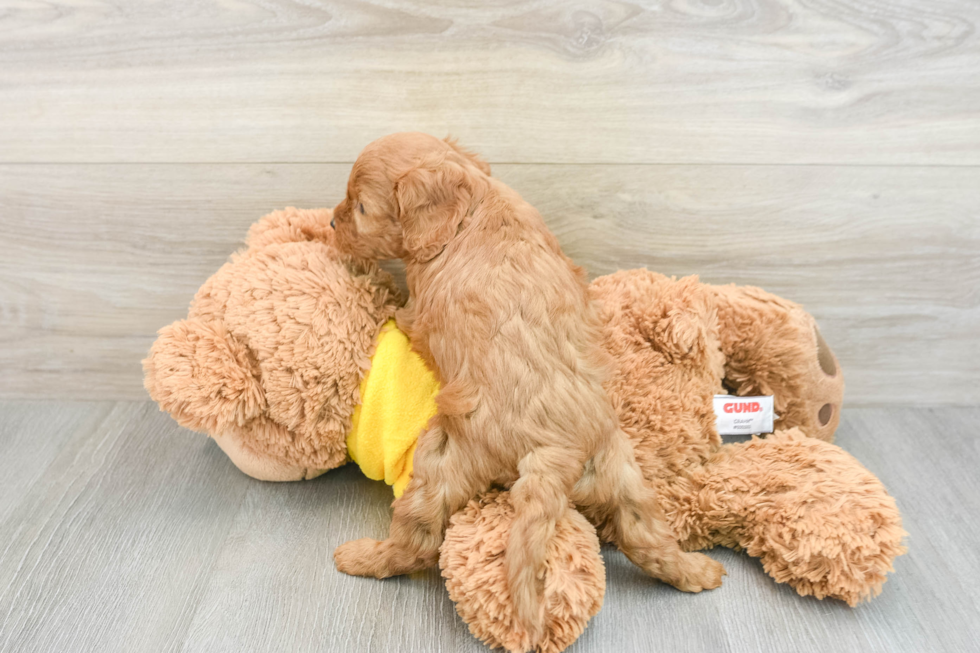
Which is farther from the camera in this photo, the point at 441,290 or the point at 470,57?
the point at 470,57

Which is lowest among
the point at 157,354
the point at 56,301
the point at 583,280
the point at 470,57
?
the point at 56,301

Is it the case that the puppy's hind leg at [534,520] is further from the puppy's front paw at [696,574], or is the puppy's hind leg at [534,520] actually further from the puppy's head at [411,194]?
the puppy's head at [411,194]

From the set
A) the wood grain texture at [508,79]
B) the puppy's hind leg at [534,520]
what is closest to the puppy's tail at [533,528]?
the puppy's hind leg at [534,520]

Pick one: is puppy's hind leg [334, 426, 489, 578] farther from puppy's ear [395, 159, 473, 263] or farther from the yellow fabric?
puppy's ear [395, 159, 473, 263]

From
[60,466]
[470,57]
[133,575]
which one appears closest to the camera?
[133,575]

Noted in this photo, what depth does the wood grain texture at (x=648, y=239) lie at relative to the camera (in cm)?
108

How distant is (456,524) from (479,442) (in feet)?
0.35

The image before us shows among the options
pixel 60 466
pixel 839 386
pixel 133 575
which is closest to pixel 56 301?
pixel 60 466

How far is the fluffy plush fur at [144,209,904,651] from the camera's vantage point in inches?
32.3

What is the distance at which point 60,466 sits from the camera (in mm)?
1104

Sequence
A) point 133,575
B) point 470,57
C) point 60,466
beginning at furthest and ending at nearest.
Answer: point 60,466 < point 470,57 < point 133,575

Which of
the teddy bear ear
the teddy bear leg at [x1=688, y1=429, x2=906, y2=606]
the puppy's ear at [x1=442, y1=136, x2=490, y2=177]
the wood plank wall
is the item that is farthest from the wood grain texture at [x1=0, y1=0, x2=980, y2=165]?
the teddy bear leg at [x1=688, y1=429, x2=906, y2=606]

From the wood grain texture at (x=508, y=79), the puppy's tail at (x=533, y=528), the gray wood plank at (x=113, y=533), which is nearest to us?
the puppy's tail at (x=533, y=528)

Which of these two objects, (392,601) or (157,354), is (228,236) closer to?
(157,354)
